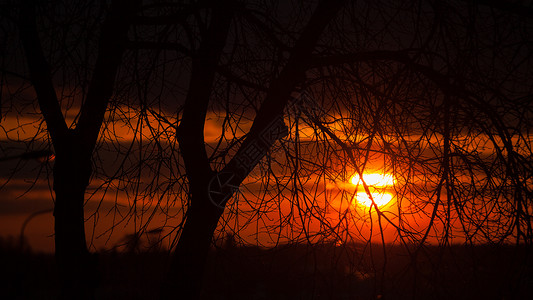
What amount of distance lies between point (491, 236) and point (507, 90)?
4.50ft

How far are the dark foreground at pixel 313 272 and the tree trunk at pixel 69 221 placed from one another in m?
0.41

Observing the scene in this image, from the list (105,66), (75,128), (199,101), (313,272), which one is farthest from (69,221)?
(313,272)

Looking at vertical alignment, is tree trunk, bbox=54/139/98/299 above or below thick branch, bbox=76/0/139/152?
below

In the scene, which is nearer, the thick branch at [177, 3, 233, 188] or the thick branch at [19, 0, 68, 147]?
the thick branch at [19, 0, 68, 147]

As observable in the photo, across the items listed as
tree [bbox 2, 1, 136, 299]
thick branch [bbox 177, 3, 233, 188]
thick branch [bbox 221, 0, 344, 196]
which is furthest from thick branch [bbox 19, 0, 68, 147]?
thick branch [bbox 221, 0, 344, 196]

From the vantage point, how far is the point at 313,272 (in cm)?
427

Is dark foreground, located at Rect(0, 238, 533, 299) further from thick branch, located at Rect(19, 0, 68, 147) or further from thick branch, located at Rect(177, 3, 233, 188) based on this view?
thick branch, located at Rect(19, 0, 68, 147)

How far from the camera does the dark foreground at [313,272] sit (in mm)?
3885

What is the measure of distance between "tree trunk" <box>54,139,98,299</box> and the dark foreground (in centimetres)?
41

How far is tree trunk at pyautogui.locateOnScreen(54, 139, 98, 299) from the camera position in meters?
4.51

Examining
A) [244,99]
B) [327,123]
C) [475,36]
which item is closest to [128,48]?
[244,99]

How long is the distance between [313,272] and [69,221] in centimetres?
227

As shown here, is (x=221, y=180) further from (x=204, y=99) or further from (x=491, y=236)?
(x=491, y=236)

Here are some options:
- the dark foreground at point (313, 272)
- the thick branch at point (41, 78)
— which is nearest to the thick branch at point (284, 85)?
the dark foreground at point (313, 272)
